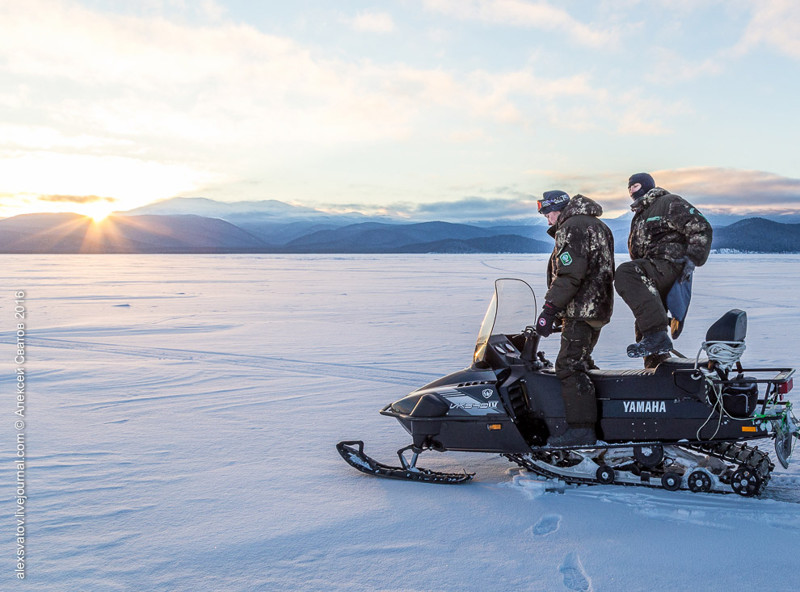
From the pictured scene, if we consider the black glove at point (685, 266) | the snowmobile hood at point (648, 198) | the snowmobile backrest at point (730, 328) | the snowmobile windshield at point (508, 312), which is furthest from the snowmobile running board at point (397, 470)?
the snowmobile hood at point (648, 198)

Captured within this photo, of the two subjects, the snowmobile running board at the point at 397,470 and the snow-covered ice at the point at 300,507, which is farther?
the snowmobile running board at the point at 397,470

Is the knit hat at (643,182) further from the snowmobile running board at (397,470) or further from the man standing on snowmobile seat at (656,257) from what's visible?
the snowmobile running board at (397,470)

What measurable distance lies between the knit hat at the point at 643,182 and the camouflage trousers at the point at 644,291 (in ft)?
1.95

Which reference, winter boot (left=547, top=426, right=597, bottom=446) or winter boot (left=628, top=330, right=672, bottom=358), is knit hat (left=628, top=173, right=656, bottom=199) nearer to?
winter boot (left=628, top=330, right=672, bottom=358)

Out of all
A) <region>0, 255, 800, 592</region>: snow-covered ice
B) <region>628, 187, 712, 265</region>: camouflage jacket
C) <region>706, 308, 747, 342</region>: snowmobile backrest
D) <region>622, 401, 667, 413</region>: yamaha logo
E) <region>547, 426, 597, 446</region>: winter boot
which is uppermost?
<region>628, 187, 712, 265</region>: camouflage jacket

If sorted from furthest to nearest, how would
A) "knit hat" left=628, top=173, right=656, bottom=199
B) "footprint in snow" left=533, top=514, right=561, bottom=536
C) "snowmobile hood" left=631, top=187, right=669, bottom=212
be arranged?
1. "knit hat" left=628, top=173, right=656, bottom=199
2. "snowmobile hood" left=631, top=187, right=669, bottom=212
3. "footprint in snow" left=533, top=514, right=561, bottom=536

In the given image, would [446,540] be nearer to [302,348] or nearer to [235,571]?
[235,571]

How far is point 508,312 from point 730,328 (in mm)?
1210

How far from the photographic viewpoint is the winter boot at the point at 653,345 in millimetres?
3269

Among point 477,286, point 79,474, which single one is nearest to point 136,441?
point 79,474

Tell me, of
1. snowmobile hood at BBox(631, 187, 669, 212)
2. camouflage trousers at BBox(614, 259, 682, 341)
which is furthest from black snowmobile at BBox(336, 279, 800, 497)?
snowmobile hood at BBox(631, 187, 669, 212)

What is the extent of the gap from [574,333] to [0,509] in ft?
10.5

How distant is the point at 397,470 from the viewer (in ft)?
12.0

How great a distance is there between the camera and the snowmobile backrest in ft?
10.2
